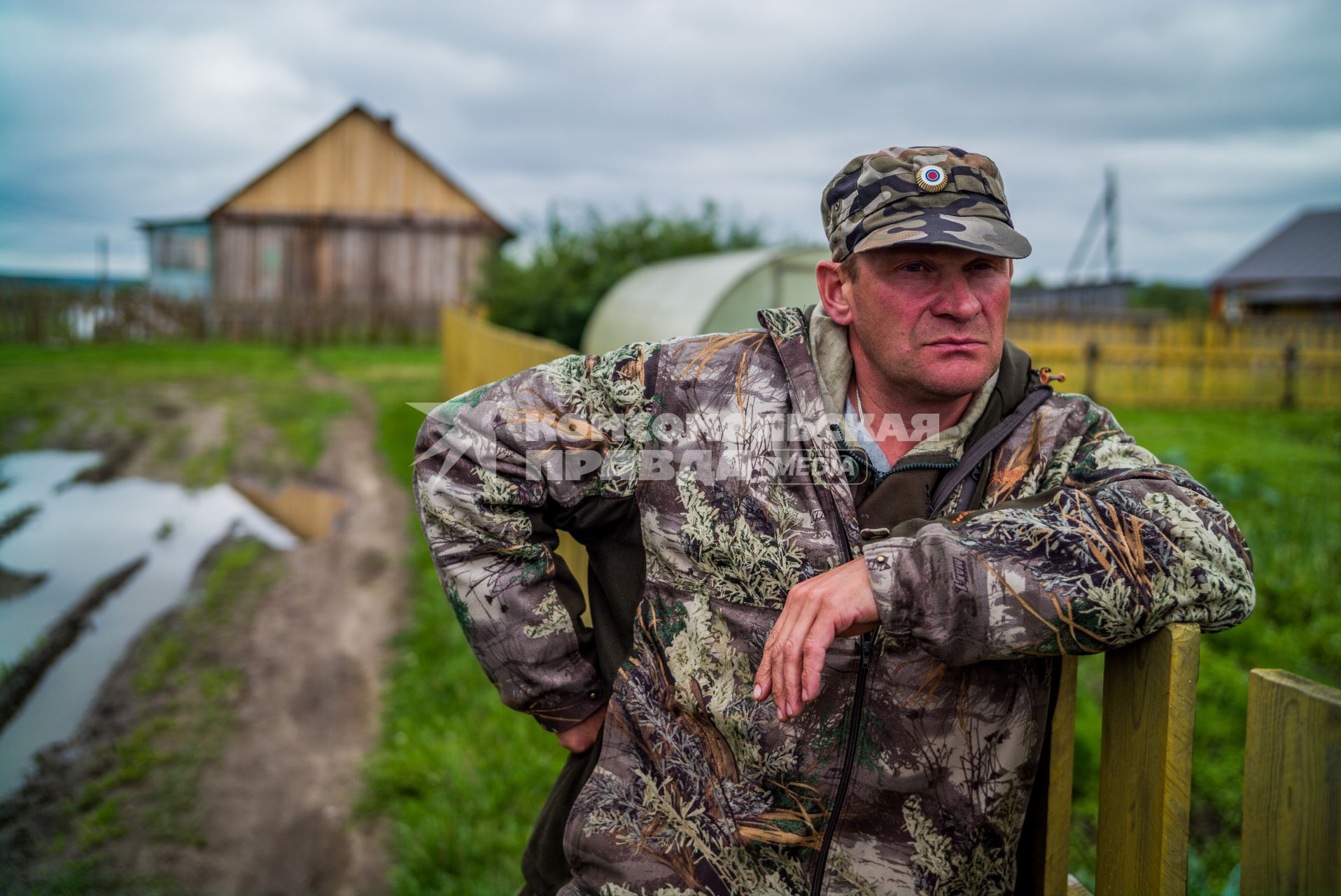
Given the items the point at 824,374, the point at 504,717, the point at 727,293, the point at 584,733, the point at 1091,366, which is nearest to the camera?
the point at 824,374

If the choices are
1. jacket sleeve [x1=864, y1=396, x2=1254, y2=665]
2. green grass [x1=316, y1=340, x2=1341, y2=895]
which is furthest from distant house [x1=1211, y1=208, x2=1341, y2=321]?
jacket sleeve [x1=864, y1=396, x2=1254, y2=665]

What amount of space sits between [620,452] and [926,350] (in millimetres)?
638

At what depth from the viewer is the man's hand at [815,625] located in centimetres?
155

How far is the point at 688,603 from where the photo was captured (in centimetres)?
191

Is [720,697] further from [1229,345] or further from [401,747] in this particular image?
[1229,345]

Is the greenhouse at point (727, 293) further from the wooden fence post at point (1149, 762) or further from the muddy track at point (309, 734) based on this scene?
the wooden fence post at point (1149, 762)

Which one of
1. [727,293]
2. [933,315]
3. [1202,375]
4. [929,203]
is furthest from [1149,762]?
[1202,375]

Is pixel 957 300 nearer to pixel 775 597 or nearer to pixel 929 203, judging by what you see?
pixel 929 203

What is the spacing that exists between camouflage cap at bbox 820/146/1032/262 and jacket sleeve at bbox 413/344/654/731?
53 cm

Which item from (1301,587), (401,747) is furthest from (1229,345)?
(401,747)

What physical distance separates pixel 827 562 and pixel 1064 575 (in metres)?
0.41

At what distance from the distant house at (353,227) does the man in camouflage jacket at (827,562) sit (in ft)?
78.5

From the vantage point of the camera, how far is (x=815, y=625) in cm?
155

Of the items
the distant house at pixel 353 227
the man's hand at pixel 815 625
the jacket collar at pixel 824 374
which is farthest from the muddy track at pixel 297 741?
the distant house at pixel 353 227
